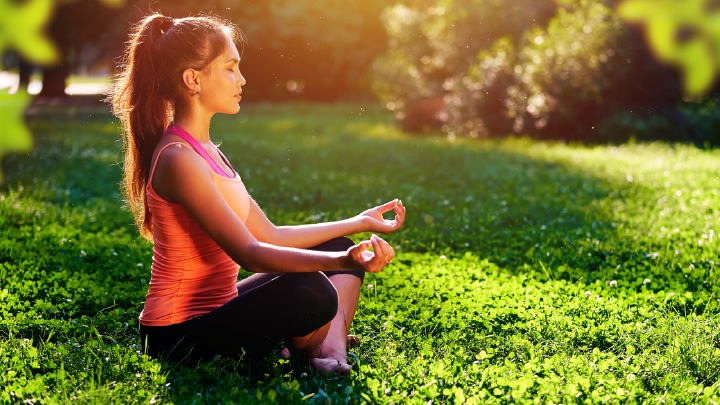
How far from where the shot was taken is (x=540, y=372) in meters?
3.37

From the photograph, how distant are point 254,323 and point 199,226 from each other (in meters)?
0.56

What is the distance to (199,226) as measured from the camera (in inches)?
116

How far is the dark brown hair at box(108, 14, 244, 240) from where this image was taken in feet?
9.70

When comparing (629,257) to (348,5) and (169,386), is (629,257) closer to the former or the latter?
(169,386)

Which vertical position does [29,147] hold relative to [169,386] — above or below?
above

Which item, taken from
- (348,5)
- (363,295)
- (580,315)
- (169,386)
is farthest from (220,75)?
(348,5)

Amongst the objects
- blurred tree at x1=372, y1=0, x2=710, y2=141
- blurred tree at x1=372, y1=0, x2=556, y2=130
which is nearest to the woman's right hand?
blurred tree at x1=372, y1=0, x2=710, y2=141

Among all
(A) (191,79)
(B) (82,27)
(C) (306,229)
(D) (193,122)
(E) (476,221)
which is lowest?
(E) (476,221)

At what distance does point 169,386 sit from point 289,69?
31051mm

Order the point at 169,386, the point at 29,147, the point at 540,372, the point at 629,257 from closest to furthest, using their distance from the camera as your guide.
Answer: the point at 29,147, the point at 169,386, the point at 540,372, the point at 629,257

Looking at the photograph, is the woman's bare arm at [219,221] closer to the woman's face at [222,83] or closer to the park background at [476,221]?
the woman's face at [222,83]

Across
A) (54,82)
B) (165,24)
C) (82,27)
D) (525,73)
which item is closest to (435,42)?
(525,73)

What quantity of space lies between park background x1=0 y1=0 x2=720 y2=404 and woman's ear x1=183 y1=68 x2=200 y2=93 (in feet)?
2.37

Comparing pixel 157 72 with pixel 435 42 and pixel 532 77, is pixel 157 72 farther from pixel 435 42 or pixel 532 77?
pixel 435 42
